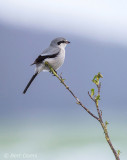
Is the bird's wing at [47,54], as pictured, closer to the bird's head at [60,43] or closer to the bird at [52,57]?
the bird at [52,57]

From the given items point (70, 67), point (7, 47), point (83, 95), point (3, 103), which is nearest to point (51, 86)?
point (70, 67)

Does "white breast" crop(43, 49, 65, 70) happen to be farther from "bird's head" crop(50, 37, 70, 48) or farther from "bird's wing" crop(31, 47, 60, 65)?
"bird's head" crop(50, 37, 70, 48)

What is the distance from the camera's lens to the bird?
4.35m

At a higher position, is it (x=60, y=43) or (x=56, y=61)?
(x=60, y=43)

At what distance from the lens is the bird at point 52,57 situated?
4.35m

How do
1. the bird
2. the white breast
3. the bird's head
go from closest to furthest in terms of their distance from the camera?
the bird → the white breast → the bird's head

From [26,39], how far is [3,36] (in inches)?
281

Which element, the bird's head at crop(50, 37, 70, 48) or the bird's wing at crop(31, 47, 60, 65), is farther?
the bird's head at crop(50, 37, 70, 48)

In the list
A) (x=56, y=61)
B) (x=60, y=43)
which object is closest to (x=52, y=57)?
(x=56, y=61)

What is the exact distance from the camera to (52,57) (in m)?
4.57

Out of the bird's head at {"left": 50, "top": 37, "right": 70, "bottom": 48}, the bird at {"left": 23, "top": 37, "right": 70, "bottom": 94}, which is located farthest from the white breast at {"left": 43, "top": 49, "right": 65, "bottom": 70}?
the bird's head at {"left": 50, "top": 37, "right": 70, "bottom": 48}

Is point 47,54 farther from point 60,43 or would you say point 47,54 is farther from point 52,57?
point 60,43

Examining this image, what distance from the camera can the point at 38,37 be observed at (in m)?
81.8

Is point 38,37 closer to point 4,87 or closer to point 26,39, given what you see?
point 26,39
